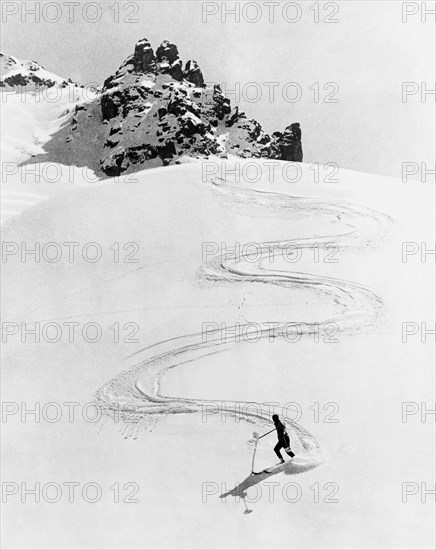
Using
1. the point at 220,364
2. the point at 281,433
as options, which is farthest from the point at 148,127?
the point at 281,433

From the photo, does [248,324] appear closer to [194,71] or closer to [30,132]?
[194,71]

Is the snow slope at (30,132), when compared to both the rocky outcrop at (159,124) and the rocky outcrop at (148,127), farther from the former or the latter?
the rocky outcrop at (159,124)

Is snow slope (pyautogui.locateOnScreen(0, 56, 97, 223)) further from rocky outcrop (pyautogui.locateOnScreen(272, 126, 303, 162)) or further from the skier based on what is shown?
the skier

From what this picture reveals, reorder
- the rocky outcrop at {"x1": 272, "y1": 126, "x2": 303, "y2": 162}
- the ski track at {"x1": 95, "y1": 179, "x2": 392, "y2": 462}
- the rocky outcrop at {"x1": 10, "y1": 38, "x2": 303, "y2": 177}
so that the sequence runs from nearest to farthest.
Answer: the ski track at {"x1": 95, "y1": 179, "x2": 392, "y2": 462} < the rocky outcrop at {"x1": 272, "y1": 126, "x2": 303, "y2": 162} < the rocky outcrop at {"x1": 10, "y1": 38, "x2": 303, "y2": 177}

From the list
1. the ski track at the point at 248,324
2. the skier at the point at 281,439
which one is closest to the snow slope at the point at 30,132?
the ski track at the point at 248,324

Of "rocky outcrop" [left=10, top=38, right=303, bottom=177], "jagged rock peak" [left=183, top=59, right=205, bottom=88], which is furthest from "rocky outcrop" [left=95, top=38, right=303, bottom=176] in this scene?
"jagged rock peak" [left=183, top=59, right=205, bottom=88]
